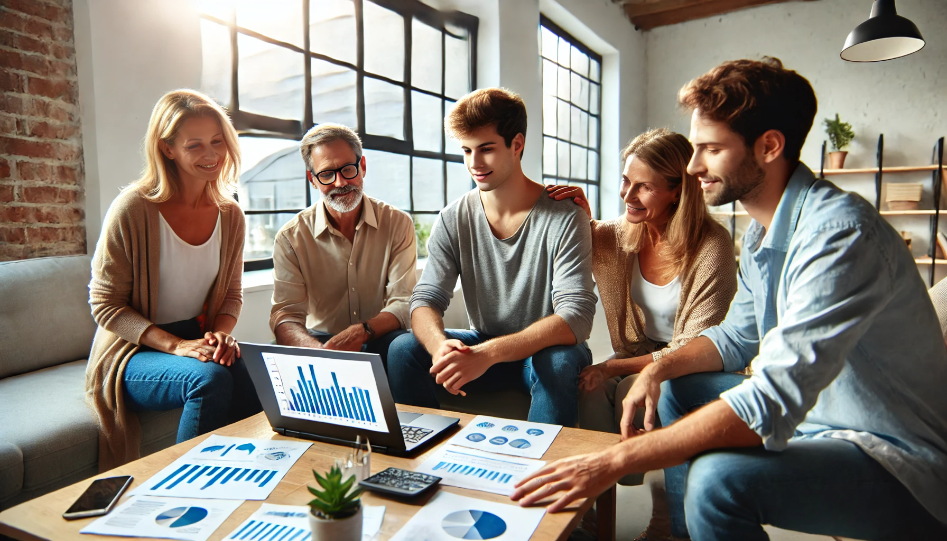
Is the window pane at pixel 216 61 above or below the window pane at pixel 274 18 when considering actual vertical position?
below

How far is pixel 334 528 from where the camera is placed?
0.85 meters

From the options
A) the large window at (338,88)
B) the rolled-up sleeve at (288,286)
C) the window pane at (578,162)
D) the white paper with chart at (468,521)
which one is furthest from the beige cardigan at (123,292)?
the window pane at (578,162)

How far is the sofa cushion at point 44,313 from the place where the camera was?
1930 mm

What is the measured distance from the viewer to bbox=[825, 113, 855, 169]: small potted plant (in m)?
5.47

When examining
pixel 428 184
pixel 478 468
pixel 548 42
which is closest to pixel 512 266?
pixel 478 468

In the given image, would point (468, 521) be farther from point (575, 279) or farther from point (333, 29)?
point (333, 29)

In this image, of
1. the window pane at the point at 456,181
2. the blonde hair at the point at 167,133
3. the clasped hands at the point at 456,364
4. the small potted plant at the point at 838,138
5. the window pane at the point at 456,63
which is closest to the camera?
the clasped hands at the point at 456,364

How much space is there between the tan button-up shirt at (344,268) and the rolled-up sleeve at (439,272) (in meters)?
0.17

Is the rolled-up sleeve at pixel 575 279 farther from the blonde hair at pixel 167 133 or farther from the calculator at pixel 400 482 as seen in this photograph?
the blonde hair at pixel 167 133

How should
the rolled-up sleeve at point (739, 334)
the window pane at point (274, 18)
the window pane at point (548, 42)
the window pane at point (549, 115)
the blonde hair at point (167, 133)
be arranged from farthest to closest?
the window pane at point (549, 115)
the window pane at point (548, 42)
the window pane at point (274, 18)
the blonde hair at point (167, 133)
the rolled-up sleeve at point (739, 334)

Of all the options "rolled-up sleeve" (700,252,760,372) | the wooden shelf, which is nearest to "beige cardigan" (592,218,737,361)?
"rolled-up sleeve" (700,252,760,372)

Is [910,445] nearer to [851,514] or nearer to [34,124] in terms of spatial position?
[851,514]

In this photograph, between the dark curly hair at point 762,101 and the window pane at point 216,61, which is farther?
the window pane at point 216,61

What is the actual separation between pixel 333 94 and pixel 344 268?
4.53 ft
